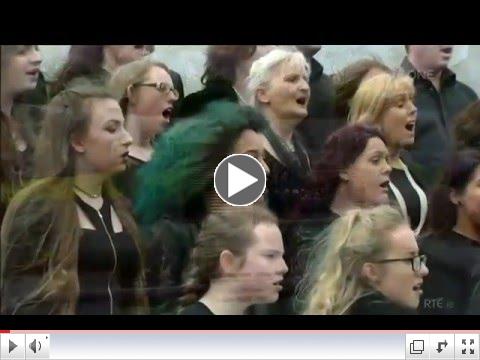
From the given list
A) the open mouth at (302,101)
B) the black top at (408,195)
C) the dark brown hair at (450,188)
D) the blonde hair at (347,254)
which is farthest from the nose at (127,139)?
the dark brown hair at (450,188)

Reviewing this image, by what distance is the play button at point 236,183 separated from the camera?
2.29 m

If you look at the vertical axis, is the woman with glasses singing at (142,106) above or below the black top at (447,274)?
above

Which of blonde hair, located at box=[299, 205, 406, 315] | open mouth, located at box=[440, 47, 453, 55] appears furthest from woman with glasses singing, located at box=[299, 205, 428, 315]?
open mouth, located at box=[440, 47, 453, 55]

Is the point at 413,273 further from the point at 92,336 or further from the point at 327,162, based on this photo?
the point at 92,336

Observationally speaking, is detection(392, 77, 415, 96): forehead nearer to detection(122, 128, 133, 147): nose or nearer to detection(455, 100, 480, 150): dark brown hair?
detection(455, 100, 480, 150): dark brown hair

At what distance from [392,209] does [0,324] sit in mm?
1113

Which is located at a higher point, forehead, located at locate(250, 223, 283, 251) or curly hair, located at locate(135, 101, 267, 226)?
curly hair, located at locate(135, 101, 267, 226)

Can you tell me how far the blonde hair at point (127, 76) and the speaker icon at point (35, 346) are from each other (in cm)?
66

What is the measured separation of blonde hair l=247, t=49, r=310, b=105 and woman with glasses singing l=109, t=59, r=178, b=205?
21 centimetres

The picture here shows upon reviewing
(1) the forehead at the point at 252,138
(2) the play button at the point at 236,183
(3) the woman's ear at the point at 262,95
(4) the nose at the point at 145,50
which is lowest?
(2) the play button at the point at 236,183

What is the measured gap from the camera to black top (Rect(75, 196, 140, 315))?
231 centimetres

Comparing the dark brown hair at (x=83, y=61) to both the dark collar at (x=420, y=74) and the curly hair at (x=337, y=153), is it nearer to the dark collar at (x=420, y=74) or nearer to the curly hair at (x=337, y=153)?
the curly hair at (x=337, y=153)

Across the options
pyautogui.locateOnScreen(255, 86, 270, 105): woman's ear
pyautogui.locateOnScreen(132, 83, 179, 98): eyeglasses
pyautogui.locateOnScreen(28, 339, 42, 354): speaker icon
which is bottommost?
pyautogui.locateOnScreen(28, 339, 42, 354): speaker icon

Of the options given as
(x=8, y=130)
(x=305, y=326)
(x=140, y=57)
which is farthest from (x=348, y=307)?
(x=8, y=130)
